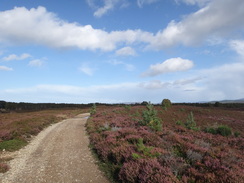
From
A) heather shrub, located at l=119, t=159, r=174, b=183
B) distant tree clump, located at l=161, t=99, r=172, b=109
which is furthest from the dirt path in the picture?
distant tree clump, located at l=161, t=99, r=172, b=109

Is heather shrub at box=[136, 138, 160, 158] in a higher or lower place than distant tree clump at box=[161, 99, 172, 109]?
lower

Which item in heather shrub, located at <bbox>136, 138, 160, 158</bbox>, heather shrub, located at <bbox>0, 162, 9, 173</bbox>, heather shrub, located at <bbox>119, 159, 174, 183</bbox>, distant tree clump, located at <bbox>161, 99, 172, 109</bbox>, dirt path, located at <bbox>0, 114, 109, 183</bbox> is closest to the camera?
heather shrub, located at <bbox>119, 159, 174, 183</bbox>

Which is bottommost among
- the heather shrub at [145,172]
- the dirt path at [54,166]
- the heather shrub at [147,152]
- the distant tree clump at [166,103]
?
the dirt path at [54,166]

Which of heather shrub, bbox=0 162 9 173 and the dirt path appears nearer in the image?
the dirt path

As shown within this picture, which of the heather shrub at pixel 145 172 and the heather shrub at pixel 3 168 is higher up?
the heather shrub at pixel 145 172

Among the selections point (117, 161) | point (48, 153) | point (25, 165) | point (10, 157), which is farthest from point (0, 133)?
point (117, 161)

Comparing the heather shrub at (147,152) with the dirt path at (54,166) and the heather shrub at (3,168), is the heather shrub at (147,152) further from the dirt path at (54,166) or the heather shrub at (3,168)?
the heather shrub at (3,168)

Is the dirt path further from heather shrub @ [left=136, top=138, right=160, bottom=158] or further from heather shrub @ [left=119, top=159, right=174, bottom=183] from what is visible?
heather shrub @ [left=136, top=138, right=160, bottom=158]

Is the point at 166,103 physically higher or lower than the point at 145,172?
higher

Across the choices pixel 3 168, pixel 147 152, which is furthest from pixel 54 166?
pixel 147 152

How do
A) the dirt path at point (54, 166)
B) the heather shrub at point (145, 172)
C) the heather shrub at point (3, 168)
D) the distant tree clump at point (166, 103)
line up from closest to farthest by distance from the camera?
the heather shrub at point (145, 172), the dirt path at point (54, 166), the heather shrub at point (3, 168), the distant tree clump at point (166, 103)

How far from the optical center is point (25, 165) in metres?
9.56

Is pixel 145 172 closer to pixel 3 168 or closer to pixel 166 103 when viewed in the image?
pixel 3 168

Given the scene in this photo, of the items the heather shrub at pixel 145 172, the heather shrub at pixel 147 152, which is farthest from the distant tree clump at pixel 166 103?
the heather shrub at pixel 145 172
